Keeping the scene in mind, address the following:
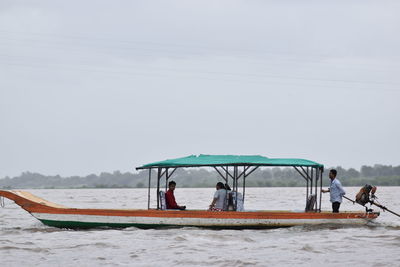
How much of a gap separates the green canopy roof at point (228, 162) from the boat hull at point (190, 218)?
1.48 m

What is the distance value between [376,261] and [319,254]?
1.58 metres

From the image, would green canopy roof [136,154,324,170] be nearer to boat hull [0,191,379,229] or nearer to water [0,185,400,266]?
boat hull [0,191,379,229]

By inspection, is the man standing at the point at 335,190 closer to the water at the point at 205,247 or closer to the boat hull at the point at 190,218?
the boat hull at the point at 190,218

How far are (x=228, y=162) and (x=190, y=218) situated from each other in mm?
2122

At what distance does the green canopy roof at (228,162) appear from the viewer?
2277 cm

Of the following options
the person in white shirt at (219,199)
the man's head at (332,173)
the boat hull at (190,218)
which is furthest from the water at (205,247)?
the man's head at (332,173)

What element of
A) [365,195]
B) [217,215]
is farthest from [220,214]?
[365,195]

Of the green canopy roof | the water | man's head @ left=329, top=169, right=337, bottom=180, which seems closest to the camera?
the water

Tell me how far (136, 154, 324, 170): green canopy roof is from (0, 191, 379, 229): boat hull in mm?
1481

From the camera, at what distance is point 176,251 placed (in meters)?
19.6

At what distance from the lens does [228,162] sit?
74.3ft

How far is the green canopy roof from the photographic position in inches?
896

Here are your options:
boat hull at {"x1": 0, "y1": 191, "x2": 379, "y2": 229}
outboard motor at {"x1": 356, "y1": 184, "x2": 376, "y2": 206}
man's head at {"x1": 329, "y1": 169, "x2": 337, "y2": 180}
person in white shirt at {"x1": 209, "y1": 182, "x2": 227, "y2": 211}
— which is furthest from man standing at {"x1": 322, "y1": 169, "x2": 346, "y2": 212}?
person in white shirt at {"x1": 209, "y1": 182, "x2": 227, "y2": 211}

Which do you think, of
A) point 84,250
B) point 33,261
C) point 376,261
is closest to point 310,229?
point 376,261
